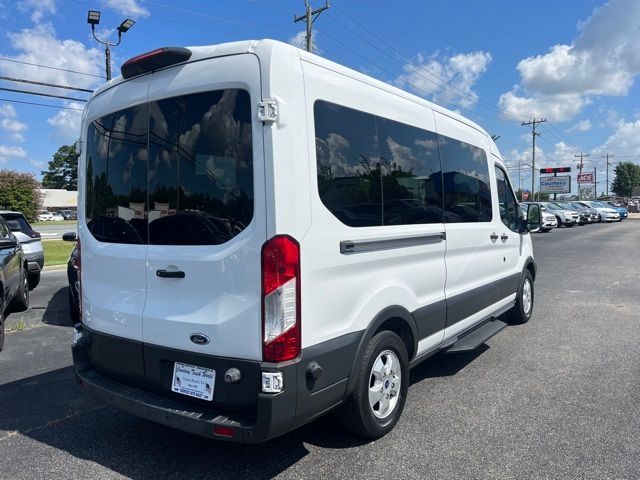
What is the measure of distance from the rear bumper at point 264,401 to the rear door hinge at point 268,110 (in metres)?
1.29

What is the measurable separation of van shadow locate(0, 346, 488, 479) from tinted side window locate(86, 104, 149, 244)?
1443mm

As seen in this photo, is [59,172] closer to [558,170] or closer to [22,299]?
[558,170]

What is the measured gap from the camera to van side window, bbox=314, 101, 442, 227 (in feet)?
9.88

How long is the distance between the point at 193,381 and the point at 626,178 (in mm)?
111511

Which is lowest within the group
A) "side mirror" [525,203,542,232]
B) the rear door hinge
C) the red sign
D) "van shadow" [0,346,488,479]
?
"van shadow" [0,346,488,479]

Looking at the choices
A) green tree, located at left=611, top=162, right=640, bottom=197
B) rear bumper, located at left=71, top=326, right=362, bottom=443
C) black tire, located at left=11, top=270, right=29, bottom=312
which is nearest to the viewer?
rear bumper, located at left=71, top=326, right=362, bottom=443

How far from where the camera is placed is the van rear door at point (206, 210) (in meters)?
2.71

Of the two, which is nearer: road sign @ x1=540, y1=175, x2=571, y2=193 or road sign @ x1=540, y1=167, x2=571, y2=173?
road sign @ x1=540, y1=175, x2=571, y2=193

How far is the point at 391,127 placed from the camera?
3.66 meters

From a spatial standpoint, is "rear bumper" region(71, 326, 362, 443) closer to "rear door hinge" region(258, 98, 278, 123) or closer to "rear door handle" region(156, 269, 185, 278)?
"rear door handle" region(156, 269, 185, 278)

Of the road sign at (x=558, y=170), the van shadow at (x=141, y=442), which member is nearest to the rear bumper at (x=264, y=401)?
the van shadow at (x=141, y=442)

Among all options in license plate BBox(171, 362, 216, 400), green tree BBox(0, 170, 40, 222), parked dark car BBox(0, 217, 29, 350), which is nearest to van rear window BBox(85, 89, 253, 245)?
license plate BBox(171, 362, 216, 400)

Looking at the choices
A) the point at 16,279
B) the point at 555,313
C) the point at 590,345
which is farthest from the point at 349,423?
the point at 16,279

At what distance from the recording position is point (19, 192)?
120 feet
